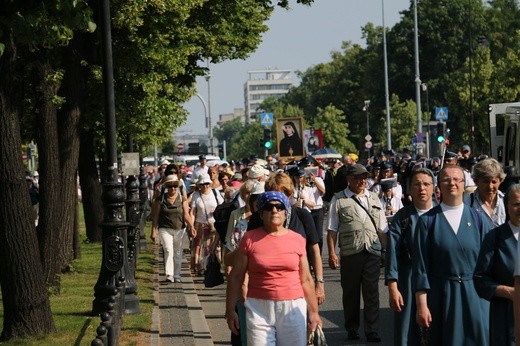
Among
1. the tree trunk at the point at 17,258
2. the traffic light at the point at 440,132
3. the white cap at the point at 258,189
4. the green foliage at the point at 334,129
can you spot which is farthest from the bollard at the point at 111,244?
the green foliage at the point at 334,129

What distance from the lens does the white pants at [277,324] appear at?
9.23 m

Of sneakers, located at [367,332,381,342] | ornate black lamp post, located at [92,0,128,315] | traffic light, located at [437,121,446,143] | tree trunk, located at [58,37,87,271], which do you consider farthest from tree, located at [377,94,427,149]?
sneakers, located at [367,332,381,342]

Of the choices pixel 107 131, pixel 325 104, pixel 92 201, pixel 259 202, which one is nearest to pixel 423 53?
pixel 325 104

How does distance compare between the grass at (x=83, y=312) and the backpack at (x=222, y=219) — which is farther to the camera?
the grass at (x=83, y=312)

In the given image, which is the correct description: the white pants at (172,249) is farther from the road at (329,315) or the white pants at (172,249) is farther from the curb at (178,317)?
the road at (329,315)

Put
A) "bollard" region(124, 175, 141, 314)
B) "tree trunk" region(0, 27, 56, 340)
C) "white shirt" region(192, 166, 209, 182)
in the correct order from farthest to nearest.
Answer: "white shirt" region(192, 166, 209, 182) → "bollard" region(124, 175, 141, 314) → "tree trunk" region(0, 27, 56, 340)

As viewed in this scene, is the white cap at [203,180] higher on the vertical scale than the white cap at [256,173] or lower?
lower

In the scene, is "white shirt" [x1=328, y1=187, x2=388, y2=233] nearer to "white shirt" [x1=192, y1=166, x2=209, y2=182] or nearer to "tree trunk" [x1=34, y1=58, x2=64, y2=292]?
"tree trunk" [x1=34, y1=58, x2=64, y2=292]

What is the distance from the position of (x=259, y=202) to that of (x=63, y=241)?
14.5 metres

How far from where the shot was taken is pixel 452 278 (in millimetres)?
9109

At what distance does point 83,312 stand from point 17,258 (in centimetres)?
276

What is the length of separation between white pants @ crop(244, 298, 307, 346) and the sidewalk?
460 cm

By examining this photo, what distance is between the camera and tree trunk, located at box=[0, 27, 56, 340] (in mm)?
14508

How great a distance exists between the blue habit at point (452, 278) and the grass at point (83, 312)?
513 centimetres
